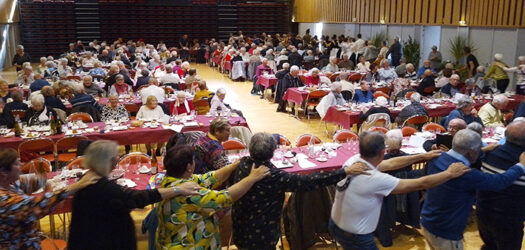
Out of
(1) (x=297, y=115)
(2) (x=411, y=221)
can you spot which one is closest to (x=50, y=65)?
(1) (x=297, y=115)

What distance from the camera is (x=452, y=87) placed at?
11477mm

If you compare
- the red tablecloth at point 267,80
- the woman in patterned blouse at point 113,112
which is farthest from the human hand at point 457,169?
the red tablecloth at point 267,80

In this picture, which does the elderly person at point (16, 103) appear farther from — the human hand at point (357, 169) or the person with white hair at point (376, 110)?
the human hand at point (357, 169)

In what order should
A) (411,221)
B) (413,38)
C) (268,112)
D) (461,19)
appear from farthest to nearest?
(413,38)
(461,19)
(268,112)
(411,221)

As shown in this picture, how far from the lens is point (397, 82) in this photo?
12570 mm

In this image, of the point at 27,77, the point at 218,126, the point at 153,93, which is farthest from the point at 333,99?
the point at 27,77

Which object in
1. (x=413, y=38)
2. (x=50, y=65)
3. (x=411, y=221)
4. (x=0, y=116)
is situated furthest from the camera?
(x=413, y=38)

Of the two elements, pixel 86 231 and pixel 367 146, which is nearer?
pixel 86 231

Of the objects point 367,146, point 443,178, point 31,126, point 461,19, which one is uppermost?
point 461,19

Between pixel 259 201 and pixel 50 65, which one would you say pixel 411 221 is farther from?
pixel 50 65

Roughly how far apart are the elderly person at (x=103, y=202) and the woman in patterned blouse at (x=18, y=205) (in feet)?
0.23

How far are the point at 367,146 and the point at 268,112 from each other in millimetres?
10081

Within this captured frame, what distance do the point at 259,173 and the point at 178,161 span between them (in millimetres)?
570

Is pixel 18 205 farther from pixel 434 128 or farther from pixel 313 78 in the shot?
pixel 313 78
